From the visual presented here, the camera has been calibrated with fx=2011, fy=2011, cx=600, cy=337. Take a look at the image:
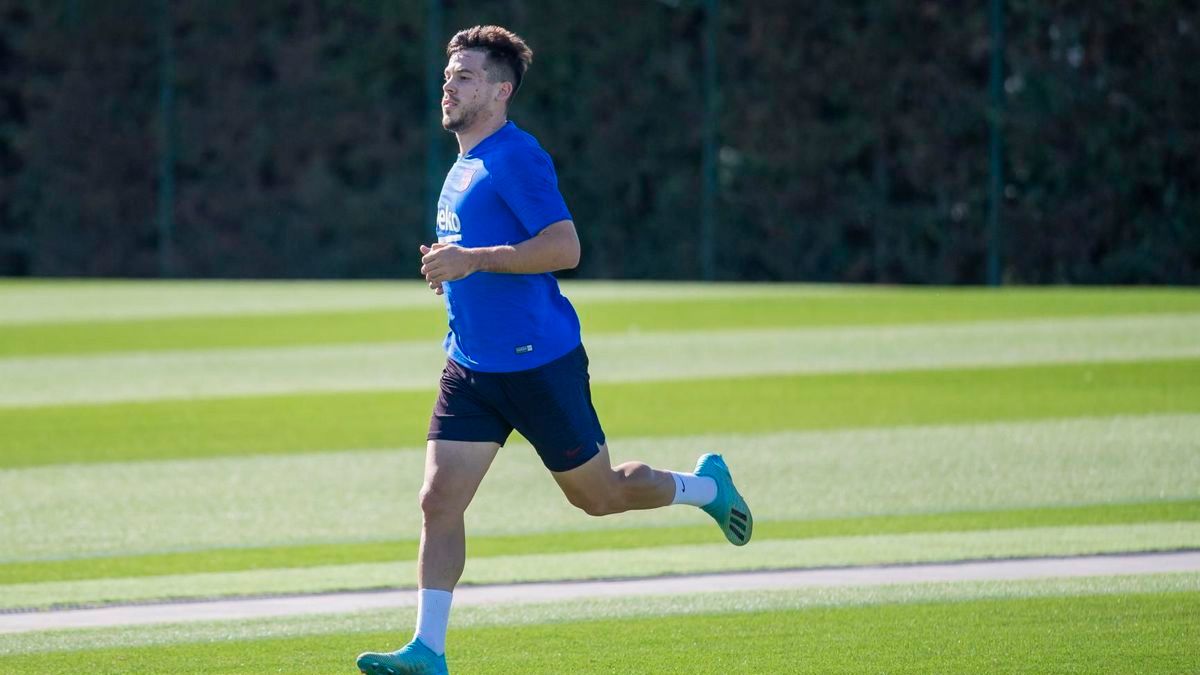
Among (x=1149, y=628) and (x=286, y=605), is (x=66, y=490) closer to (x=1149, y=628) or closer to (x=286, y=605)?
(x=286, y=605)

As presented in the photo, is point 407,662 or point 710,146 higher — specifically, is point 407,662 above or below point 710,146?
below

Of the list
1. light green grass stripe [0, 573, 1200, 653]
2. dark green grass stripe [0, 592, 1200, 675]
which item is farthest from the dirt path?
dark green grass stripe [0, 592, 1200, 675]

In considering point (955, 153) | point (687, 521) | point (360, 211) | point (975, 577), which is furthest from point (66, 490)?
point (360, 211)

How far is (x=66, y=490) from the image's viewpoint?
11.8 metres

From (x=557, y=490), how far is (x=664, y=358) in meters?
6.95

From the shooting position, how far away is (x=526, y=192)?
21.8 ft

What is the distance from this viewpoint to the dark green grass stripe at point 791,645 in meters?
6.82

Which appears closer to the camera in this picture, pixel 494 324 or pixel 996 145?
pixel 494 324

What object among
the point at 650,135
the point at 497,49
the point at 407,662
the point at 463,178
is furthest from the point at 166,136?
the point at 407,662

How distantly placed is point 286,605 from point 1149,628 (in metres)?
3.46

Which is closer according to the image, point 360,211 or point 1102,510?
point 1102,510

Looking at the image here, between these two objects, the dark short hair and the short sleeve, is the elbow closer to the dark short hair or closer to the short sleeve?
the short sleeve

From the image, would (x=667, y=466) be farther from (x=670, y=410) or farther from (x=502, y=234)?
(x=502, y=234)

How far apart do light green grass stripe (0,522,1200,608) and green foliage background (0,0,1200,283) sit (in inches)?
627
